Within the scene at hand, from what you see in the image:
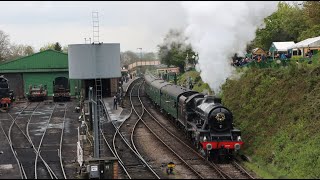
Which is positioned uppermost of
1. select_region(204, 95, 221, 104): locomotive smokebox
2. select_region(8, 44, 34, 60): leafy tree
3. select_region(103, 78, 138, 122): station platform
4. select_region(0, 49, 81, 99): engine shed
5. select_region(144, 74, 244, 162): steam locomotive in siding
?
select_region(8, 44, 34, 60): leafy tree

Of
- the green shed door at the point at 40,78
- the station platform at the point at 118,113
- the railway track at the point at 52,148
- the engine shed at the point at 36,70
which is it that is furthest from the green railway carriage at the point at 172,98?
the green shed door at the point at 40,78

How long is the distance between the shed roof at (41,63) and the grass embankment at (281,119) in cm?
2839

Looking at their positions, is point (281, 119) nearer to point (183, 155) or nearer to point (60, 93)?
point (183, 155)

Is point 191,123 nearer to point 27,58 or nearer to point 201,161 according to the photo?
point 201,161

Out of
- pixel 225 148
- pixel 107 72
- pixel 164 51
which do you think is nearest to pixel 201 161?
pixel 225 148

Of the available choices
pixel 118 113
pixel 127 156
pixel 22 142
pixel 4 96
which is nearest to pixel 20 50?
pixel 4 96

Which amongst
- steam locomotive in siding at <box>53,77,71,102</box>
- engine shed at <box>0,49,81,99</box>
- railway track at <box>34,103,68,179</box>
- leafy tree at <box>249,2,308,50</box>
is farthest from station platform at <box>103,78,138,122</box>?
leafy tree at <box>249,2,308,50</box>

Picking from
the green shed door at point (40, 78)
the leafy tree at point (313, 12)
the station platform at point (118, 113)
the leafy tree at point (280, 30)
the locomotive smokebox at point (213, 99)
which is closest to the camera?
the locomotive smokebox at point (213, 99)

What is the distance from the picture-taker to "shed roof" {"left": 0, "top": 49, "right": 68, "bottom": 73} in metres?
54.9

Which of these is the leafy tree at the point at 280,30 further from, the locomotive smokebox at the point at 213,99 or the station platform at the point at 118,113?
the locomotive smokebox at the point at 213,99

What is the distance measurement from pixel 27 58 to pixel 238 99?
105ft

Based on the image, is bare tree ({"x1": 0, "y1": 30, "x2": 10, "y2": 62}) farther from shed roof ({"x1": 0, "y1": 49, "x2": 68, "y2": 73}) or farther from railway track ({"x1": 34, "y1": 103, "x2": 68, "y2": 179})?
railway track ({"x1": 34, "y1": 103, "x2": 68, "y2": 179})

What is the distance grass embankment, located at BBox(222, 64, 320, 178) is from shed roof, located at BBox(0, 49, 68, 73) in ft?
93.1

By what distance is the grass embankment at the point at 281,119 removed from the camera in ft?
65.5
